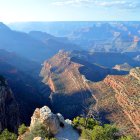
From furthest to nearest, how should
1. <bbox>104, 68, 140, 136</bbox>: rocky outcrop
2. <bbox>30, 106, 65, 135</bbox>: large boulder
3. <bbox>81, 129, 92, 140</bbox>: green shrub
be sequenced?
1. <bbox>104, 68, 140, 136</bbox>: rocky outcrop
2. <bbox>30, 106, 65, 135</bbox>: large boulder
3. <bbox>81, 129, 92, 140</bbox>: green shrub

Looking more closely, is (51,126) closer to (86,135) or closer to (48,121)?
(48,121)

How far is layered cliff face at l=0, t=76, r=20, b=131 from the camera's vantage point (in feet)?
347

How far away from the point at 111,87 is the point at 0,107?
228 feet

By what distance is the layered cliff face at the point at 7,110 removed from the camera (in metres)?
106

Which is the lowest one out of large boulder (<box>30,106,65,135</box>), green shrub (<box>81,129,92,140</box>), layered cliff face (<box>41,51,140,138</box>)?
layered cliff face (<box>41,51,140,138</box>)

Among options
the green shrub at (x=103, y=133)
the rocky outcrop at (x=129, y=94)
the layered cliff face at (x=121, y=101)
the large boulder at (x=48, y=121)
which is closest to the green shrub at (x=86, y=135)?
the green shrub at (x=103, y=133)

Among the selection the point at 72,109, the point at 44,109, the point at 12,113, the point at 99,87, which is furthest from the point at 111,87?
the point at 44,109

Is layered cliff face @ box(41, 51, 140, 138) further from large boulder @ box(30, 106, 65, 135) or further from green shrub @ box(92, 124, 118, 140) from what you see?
large boulder @ box(30, 106, 65, 135)

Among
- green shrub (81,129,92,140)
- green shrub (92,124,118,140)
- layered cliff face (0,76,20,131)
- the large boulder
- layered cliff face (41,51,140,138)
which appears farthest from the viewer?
layered cliff face (41,51,140,138)

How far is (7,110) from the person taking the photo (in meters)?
110

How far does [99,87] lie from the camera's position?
171250 mm

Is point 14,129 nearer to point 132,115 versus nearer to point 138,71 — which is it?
point 132,115

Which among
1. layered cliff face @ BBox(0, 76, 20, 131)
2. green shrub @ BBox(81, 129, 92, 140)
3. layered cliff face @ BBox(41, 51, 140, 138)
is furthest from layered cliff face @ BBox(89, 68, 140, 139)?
green shrub @ BBox(81, 129, 92, 140)

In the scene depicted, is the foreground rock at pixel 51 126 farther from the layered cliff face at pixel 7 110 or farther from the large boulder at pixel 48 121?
the layered cliff face at pixel 7 110
